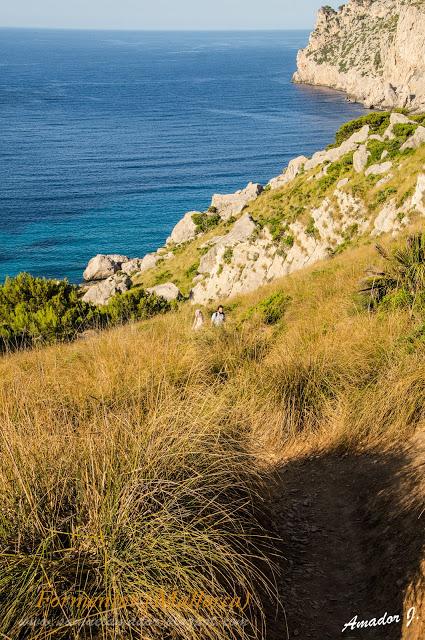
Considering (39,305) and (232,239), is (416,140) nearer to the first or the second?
(232,239)

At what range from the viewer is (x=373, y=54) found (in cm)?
16538

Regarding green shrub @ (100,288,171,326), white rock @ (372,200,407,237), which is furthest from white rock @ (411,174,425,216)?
green shrub @ (100,288,171,326)

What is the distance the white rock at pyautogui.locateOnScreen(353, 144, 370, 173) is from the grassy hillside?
24543 millimetres

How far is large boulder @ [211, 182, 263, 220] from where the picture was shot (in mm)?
47344

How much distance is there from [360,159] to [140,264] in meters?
23.0

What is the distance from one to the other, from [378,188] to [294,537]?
25.4 m

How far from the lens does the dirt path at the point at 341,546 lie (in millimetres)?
3893

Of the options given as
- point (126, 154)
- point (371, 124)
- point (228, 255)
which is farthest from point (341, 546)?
point (126, 154)

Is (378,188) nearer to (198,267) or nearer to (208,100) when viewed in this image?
(198,267)

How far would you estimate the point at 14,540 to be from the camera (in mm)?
3359

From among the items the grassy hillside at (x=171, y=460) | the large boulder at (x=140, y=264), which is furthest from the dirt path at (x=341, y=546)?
the large boulder at (x=140, y=264)

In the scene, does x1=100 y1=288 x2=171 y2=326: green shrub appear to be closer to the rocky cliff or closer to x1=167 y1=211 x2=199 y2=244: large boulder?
Result: the rocky cliff

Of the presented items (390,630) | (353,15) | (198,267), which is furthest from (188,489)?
(353,15)

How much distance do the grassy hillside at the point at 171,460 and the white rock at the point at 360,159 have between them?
24543 millimetres
